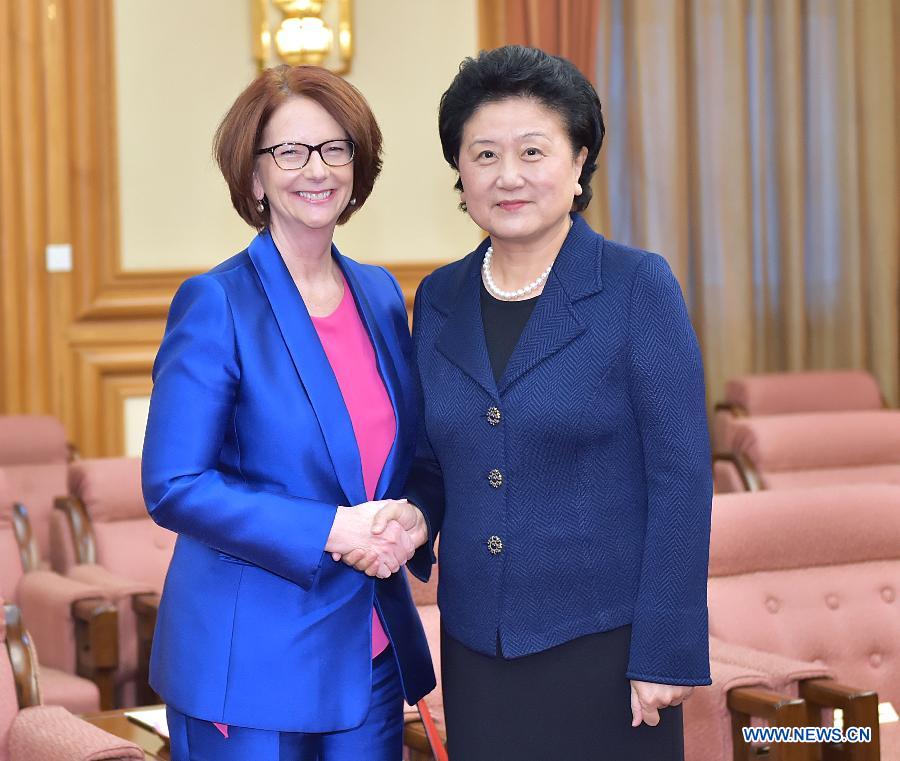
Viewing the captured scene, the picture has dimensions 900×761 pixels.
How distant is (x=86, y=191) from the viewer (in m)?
6.11

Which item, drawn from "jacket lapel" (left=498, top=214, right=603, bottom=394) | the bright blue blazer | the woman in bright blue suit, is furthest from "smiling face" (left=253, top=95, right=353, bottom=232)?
"jacket lapel" (left=498, top=214, right=603, bottom=394)

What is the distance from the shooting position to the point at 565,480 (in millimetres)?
1876

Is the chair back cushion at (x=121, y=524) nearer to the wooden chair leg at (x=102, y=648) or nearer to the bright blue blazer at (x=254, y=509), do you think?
the wooden chair leg at (x=102, y=648)

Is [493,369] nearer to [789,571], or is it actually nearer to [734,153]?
[789,571]

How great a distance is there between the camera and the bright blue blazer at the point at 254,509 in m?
1.89

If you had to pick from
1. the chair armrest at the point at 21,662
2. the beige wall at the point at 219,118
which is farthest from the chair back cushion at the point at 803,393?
the chair armrest at the point at 21,662

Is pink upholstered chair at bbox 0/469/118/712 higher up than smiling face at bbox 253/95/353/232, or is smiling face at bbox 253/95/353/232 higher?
smiling face at bbox 253/95/353/232

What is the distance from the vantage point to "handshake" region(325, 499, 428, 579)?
1.92 metres

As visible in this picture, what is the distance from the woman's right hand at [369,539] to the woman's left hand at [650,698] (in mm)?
385

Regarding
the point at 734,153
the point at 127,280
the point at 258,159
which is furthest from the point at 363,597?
the point at 734,153

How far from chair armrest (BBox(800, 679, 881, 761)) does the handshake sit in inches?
50.1

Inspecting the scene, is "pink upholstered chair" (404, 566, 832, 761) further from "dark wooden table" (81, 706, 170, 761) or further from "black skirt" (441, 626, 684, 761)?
"black skirt" (441, 626, 684, 761)

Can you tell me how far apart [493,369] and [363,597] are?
40cm

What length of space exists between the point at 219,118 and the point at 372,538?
182 inches
